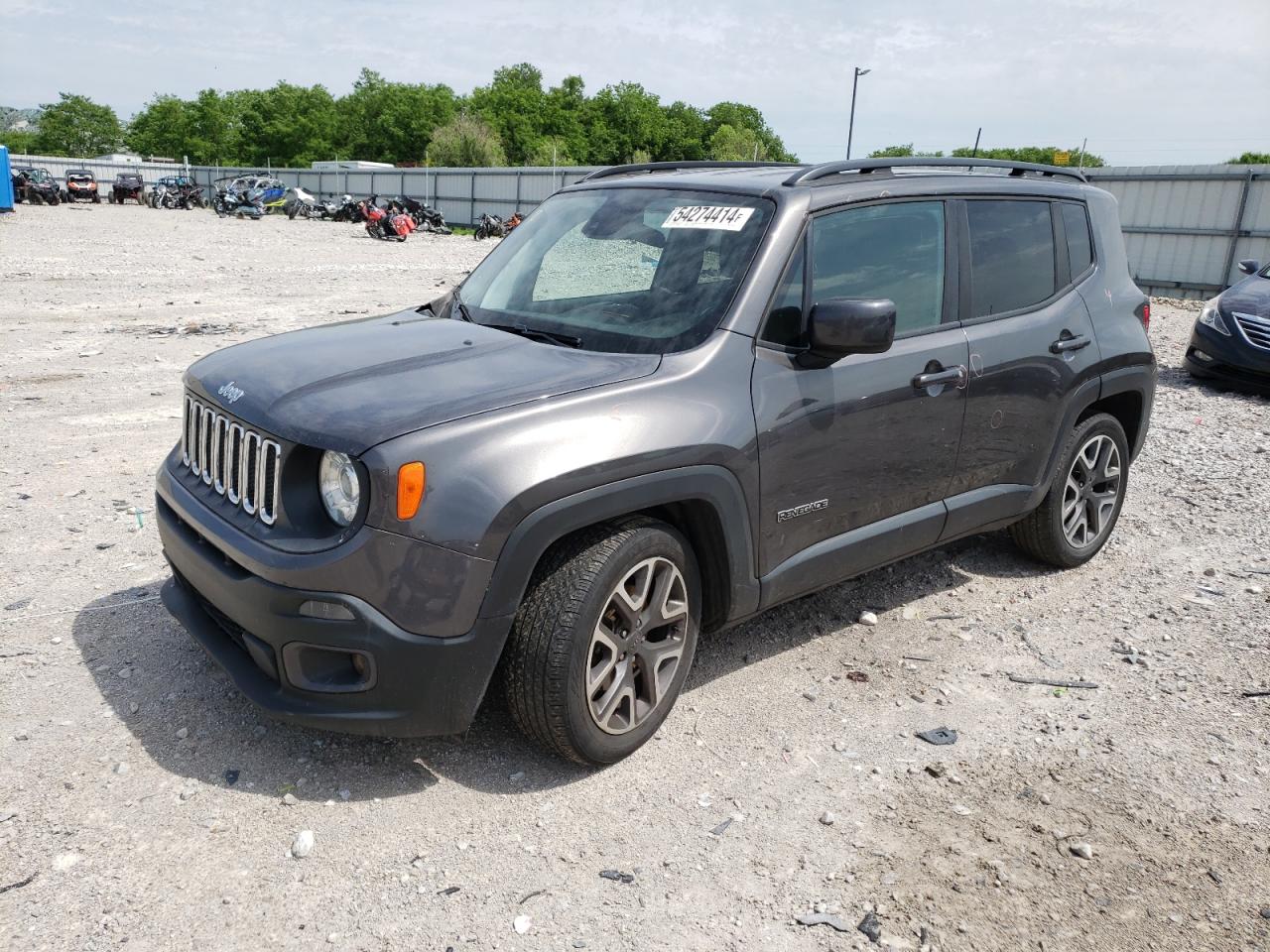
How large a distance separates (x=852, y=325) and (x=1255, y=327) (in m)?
8.33

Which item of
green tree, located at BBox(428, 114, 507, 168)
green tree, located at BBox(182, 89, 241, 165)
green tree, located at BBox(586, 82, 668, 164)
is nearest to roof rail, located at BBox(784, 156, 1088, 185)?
green tree, located at BBox(428, 114, 507, 168)

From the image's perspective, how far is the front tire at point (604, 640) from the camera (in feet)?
9.89

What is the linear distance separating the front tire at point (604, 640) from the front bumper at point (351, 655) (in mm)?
141

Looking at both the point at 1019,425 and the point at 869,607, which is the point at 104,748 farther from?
the point at 1019,425

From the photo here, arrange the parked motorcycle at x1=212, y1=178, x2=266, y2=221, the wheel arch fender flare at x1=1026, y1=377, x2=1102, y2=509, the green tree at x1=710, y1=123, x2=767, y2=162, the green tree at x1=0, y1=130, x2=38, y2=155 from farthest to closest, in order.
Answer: the green tree at x1=0, y1=130, x2=38, y2=155 → the green tree at x1=710, y1=123, x2=767, y2=162 → the parked motorcycle at x1=212, y1=178, x2=266, y2=221 → the wheel arch fender flare at x1=1026, y1=377, x2=1102, y2=509

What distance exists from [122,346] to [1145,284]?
58.8 ft

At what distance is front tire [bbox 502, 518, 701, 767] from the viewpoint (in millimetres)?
3016

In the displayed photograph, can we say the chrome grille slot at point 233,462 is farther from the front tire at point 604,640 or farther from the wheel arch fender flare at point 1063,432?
the wheel arch fender flare at point 1063,432

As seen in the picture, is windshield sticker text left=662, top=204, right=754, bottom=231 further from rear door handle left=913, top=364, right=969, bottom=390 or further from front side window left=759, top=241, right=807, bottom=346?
rear door handle left=913, top=364, right=969, bottom=390

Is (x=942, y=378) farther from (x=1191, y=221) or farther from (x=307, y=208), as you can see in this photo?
(x=307, y=208)

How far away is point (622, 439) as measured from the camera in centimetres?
305

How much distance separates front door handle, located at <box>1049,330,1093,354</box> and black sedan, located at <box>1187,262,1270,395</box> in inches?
239

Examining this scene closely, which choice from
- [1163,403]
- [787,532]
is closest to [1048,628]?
[787,532]

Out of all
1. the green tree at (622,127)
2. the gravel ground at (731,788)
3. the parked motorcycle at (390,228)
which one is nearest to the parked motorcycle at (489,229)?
the parked motorcycle at (390,228)
